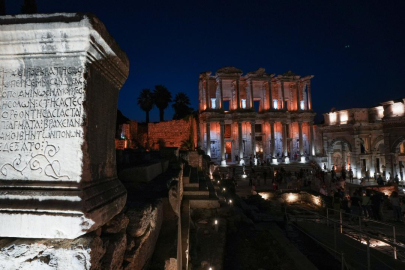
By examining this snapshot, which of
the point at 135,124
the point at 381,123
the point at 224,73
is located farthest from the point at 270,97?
the point at 135,124

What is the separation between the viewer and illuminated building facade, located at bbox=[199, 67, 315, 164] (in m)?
32.9

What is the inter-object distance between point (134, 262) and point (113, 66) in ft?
5.99

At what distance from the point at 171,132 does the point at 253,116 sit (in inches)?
521

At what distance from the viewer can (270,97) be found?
3459cm

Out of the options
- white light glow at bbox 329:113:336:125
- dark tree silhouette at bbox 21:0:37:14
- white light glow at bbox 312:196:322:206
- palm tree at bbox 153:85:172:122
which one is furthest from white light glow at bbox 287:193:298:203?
palm tree at bbox 153:85:172:122

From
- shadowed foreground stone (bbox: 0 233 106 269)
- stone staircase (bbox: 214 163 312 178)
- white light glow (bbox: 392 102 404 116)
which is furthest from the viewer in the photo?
white light glow (bbox: 392 102 404 116)

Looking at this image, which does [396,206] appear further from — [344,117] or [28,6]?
[28,6]

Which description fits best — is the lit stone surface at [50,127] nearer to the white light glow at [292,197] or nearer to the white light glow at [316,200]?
the white light glow at [316,200]

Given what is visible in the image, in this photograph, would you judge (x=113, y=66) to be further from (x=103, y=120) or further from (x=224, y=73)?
(x=224, y=73)

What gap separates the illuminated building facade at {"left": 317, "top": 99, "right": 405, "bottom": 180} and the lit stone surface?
110 ft

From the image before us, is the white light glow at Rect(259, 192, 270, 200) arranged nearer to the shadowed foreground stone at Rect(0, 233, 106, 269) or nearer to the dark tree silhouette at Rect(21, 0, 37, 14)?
the shadowed foreground stone at Rect(0, 233, 106, 269)

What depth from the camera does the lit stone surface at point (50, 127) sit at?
157cm

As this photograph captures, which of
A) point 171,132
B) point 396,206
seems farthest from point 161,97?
point 396,206

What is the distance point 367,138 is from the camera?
3098cm
